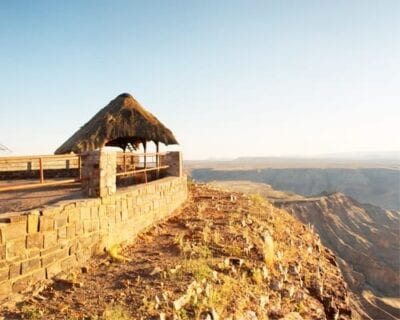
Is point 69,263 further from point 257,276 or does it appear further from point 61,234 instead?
point 257,276

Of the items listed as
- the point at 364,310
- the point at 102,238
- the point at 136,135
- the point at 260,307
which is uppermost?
the point at 136,135

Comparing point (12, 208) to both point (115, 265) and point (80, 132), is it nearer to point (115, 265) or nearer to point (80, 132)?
point (115, 265)

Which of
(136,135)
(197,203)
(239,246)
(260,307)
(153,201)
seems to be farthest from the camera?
(136,135)

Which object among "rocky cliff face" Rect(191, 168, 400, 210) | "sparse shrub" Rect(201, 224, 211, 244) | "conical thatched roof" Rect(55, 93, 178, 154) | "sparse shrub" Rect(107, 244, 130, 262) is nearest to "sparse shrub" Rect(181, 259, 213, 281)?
"sparse shrub" Rect(107, 244, 130, 262)

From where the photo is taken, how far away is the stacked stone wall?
5.48 meters

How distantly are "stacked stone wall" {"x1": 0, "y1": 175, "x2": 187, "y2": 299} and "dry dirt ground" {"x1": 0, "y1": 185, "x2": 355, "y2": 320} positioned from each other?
23 centimetres

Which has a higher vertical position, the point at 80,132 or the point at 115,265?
the point at 80,132

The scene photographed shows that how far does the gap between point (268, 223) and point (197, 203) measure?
3015mm

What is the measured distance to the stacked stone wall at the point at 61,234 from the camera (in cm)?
548

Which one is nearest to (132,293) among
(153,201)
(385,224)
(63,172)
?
(153,201)

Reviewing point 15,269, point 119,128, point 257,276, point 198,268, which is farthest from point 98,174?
point 119,128

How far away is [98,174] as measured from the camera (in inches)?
298

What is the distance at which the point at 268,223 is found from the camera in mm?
11797

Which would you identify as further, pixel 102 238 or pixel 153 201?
pixel 153 201
